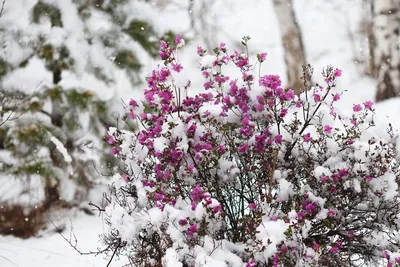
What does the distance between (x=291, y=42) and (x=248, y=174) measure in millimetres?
6586

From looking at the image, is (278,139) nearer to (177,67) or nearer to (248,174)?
(248,174)

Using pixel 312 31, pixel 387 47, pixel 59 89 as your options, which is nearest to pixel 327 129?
pixel 59 89

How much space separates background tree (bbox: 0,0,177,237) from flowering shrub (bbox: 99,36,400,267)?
11.2 feet

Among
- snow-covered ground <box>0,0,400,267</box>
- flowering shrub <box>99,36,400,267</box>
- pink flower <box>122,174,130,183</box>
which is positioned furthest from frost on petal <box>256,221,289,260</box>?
snow-covered ground <box>0,0,400,267</box>

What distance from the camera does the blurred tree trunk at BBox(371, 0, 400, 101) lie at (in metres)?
7.84

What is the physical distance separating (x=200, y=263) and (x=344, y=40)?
974cm

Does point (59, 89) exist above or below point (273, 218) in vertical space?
above

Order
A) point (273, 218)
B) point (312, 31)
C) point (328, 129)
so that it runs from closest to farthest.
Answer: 1. point (273, 218)
2. point (328, 129)
3. point (312, 31)

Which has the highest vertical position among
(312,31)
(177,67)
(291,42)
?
(312,31)

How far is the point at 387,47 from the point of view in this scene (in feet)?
26.3

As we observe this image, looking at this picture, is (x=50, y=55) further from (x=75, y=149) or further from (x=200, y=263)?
(x=200, y=263)

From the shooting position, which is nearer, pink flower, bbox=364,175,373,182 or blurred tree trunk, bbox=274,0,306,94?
pink flower, bbox=364,175,373,182

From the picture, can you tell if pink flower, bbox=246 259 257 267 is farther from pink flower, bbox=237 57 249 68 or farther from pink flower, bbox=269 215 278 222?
pink flower, bbox=237 57 249 68

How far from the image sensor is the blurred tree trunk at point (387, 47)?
784 centimetres
